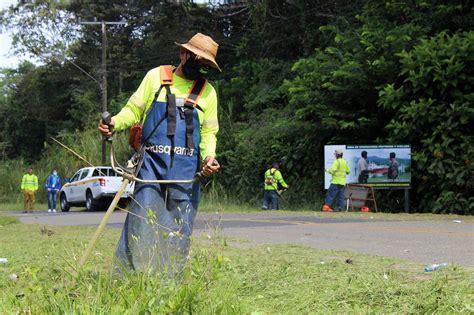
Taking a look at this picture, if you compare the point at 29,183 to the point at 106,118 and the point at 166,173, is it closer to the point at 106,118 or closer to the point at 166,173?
the point at 166,173

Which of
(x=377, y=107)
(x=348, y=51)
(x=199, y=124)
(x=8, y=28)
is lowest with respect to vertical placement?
(x=199, y=124)

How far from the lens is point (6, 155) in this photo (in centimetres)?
5322

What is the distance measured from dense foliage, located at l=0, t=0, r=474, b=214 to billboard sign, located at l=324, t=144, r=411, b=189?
443mm

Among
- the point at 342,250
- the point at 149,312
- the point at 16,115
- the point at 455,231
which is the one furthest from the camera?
the point at 16,115

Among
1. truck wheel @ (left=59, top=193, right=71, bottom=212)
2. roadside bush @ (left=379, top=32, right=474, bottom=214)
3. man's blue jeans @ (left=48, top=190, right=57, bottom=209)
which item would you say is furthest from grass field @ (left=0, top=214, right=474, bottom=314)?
truck wheel @ (left=59, top=193, right=71, bottom=212)

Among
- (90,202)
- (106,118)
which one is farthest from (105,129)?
(90,202)

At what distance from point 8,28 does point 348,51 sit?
101ft

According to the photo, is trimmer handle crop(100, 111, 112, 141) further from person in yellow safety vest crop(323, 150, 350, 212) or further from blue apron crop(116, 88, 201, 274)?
person in yellow safety vest crop(323, 150, 350, 212)

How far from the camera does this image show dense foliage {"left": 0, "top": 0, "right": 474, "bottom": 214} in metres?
19.2

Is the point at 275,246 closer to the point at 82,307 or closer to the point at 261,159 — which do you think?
the point at 82,307

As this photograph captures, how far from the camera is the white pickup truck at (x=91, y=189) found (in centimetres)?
2552

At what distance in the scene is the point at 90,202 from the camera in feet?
87.3

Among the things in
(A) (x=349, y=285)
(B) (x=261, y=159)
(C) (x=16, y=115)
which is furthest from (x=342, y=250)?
(C) (x=16, y=115)

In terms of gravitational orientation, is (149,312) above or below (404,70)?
below
